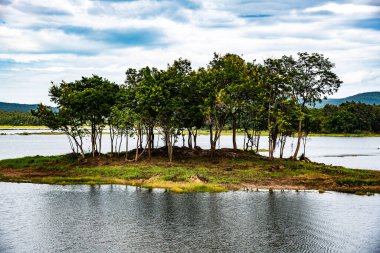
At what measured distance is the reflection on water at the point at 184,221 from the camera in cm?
3684

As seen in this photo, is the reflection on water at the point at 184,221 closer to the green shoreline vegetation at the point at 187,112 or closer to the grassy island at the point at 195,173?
the grassy island at the point at 195,173

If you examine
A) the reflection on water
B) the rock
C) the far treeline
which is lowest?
the reflection on water

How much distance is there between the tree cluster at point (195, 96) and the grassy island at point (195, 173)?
4.60 metres

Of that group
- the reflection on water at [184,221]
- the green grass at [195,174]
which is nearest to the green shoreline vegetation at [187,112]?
the green grass at [195,174]

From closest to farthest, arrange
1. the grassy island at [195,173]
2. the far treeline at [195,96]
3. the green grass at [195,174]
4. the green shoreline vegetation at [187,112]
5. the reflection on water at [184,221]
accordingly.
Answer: the reflection on water at [184,221] → the grassy island at [195,173] → the green grass at [195,174] → the green shoreline vegetation at [187,112] → the far treeline at [195,96]

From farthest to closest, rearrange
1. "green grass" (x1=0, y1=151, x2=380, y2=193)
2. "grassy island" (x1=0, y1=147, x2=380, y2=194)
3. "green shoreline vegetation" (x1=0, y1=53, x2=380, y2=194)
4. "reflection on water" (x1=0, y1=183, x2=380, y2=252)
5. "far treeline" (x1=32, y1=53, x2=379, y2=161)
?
"far treeline" (x1=32, y1=53, x2=379, y2=161) < "green shoreline vegetation" (x1=0, y1=53, x2=380, y2=194) < "green grass" (x1=0, y1=151, x2=380, y2=193) < "grassy island" (x1=0, y1=147, x2=380, y2=194) < "reflection on water" (x1=0, y1=183, x2=380, y2=252)

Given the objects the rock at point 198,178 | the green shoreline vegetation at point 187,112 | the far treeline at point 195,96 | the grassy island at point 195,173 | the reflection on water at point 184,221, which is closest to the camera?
the reflection on water at point 184,221

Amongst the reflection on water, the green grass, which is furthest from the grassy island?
the reflection on water

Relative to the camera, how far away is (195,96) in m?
84.2

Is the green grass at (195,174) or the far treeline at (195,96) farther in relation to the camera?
the far treeline at (195,96)

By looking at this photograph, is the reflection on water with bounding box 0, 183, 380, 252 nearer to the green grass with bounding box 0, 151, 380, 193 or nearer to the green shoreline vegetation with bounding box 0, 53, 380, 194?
the green grass with bounding box 0, 151, 380, 193

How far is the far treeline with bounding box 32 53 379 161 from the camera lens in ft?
266

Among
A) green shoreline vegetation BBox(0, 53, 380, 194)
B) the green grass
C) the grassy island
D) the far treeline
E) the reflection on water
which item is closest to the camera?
the reflection on water

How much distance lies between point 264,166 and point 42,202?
134ft
